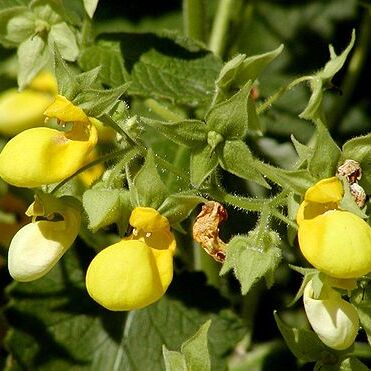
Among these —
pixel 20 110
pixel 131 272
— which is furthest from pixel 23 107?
pixel 131 272

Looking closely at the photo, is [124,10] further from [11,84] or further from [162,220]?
[162,220]

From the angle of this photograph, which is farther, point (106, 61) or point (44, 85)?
point (44, 85)

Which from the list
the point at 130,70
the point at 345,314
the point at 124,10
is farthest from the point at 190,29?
the point at 345,314

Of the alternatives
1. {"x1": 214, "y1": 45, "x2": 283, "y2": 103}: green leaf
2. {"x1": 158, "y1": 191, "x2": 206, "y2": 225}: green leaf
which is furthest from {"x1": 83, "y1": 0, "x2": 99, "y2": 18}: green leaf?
{"x1": 158, "y1": 191, "x2": 206, "y2": 225}: green leaf

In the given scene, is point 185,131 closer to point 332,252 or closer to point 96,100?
point 96,100

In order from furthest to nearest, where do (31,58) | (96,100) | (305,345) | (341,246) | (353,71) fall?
(353,71) < (31,58) < (305,345) < (96,100) < (341,246)

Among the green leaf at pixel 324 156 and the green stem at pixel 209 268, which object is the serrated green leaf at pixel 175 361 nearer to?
the green leaf at pixel 324 156

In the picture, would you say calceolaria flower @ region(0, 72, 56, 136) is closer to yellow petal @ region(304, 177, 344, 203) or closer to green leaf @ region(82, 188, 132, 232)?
green leaf @ region(82, 188, 132, 232)

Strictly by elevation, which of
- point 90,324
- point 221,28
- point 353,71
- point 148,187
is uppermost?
point 148,187
